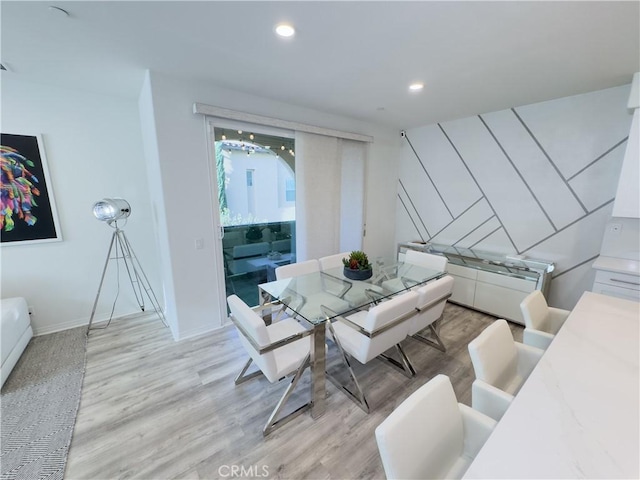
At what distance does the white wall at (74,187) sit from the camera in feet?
8.37

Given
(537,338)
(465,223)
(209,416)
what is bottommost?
(209,416)

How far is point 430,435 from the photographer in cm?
94

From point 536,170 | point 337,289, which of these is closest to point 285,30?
point 337,289

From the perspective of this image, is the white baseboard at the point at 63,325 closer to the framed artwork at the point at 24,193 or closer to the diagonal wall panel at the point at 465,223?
the framed artwork at the point at 24,193

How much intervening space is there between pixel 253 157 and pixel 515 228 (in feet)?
11.2

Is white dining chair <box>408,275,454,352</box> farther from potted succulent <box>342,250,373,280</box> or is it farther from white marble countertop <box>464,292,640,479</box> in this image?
white marble countertop <box>464,292,640,479</box>

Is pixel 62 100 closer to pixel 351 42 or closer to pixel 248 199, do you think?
pixel 248 199

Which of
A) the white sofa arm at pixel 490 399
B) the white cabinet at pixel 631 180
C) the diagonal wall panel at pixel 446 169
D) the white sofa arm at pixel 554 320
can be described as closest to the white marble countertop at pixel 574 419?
the white sofa arm at pixel 490 399

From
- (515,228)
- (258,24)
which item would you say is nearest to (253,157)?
(258,24)

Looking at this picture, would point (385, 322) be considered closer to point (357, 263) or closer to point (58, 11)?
point (357, 263)

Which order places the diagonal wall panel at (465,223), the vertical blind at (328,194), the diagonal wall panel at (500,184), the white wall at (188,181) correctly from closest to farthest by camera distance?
the white wall at (188,181), the diagonal wall panel at (500,184), the vertical blind at (328,194), the diagonal wall panel at (465,223)

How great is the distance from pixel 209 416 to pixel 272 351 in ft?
2.54

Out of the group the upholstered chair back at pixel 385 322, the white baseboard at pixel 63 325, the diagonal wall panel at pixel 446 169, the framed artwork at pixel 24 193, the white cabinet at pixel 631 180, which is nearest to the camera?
the upholstered chair back at pixel 385 322

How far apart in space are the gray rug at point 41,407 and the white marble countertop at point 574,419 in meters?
2.28
